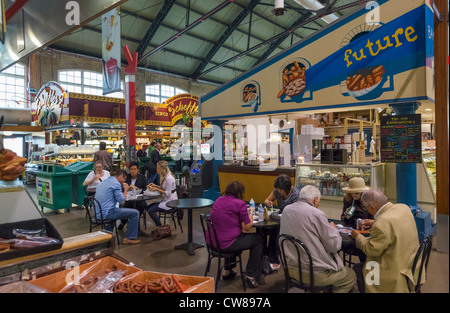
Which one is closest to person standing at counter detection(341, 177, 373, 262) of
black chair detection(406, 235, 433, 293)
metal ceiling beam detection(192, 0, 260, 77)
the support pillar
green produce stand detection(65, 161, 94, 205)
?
black chair detection(406, 235, 433, 293)

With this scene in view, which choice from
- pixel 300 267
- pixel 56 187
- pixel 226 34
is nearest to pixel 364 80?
pixel 300 267

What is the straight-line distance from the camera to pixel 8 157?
6.05 feet

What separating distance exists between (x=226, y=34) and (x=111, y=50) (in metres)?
10.9

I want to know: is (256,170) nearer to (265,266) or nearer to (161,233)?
(161,233)

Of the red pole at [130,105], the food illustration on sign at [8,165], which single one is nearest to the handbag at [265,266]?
the food illustration on sign at [8,165]

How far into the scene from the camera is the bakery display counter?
670cm

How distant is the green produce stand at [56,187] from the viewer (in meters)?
6.96

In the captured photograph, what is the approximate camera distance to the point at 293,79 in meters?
6.06

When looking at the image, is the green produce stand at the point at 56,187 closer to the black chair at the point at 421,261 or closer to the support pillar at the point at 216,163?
the support pillar at the point at 216,163

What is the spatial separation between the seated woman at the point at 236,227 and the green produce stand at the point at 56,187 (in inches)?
205

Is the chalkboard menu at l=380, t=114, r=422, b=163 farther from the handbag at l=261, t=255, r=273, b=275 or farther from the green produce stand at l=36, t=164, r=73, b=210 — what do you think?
the green produce stand at l=36, t=164, r=73, b=210

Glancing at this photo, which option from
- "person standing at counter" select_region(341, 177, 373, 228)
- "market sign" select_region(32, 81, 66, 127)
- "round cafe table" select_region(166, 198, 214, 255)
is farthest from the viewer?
"market sign" select_region(32, 81, 66, 127)

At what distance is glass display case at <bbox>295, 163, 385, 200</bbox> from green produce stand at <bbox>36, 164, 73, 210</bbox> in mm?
5387

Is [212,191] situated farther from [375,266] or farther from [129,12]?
[129,12]
